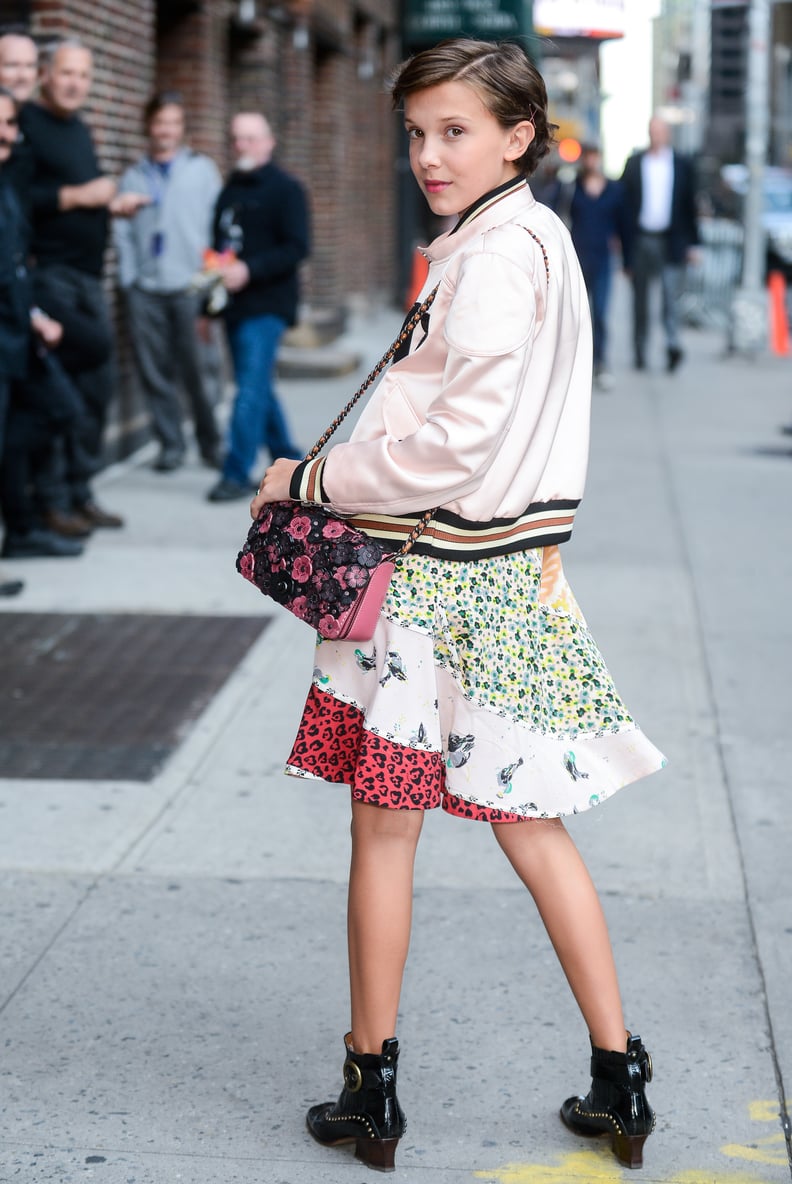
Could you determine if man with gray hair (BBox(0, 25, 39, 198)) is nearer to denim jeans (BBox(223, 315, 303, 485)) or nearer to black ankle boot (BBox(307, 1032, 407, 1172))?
denim jeans (BBox(223, 315, 303, 485))

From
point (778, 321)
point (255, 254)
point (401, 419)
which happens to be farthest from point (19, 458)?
point (778, 321)

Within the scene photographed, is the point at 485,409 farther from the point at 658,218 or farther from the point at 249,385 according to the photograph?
the point at 658,218

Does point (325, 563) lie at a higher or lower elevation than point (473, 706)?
higher

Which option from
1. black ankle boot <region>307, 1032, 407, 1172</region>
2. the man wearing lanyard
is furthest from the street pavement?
the man wearing lanyard

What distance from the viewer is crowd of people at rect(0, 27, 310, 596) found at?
720 centimetres

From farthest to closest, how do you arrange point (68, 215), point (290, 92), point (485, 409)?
point (290, 92)
point (68, 215)
point (485, 409)

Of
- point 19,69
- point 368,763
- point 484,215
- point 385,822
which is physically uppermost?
point 19,69

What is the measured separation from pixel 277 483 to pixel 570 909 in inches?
32.8

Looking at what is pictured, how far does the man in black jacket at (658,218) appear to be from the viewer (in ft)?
49.9

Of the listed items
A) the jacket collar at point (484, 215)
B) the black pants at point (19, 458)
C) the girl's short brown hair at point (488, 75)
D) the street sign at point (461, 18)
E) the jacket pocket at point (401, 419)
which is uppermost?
the street sign at point (461, 18)

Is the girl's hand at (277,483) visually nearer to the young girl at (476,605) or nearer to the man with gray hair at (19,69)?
the young girl at (476,605)

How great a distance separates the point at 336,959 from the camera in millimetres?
3668

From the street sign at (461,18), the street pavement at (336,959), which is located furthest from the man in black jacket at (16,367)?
the street sign at (461,18)

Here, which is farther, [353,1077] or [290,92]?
[290,92]
